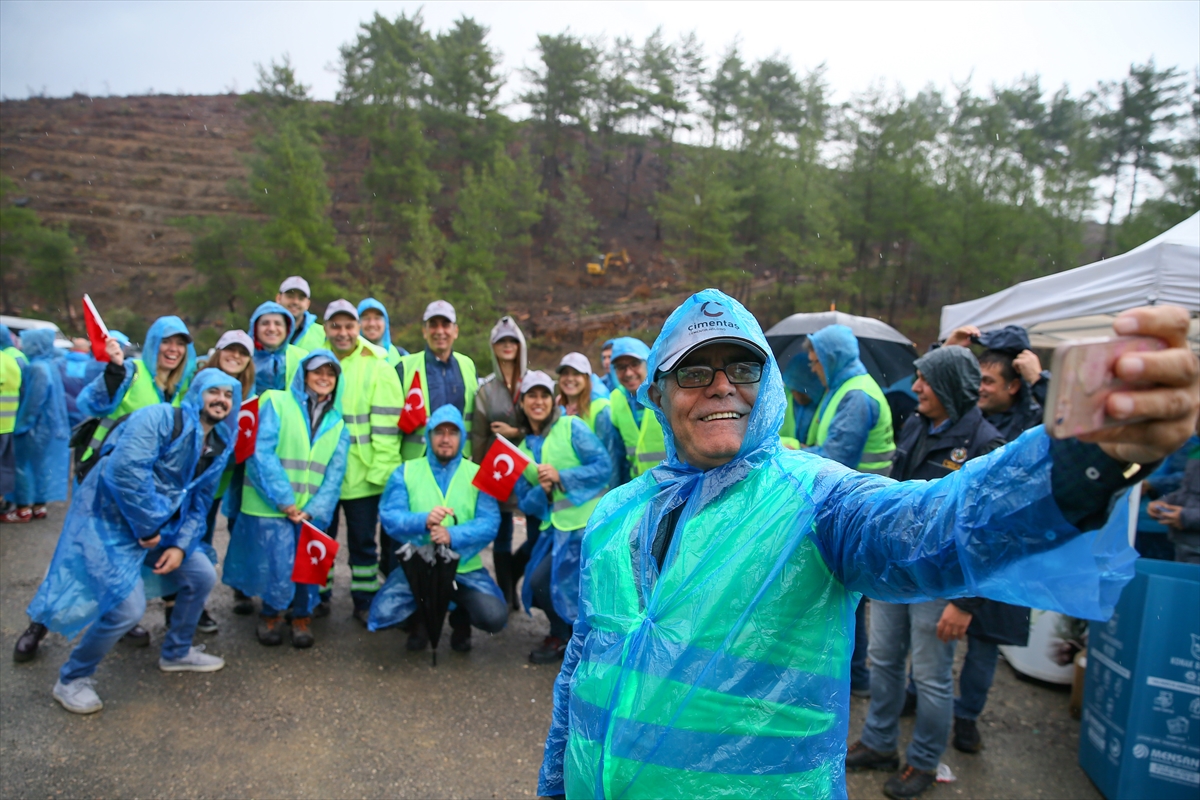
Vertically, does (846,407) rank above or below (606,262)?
below

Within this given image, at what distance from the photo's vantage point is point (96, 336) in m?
4.82

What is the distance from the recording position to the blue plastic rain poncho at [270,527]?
4.62 metres

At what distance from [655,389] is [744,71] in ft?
138

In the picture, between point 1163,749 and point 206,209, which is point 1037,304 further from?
point 206,209

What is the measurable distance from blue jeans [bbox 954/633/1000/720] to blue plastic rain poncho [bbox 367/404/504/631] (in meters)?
2.72

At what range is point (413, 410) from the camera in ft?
17.5

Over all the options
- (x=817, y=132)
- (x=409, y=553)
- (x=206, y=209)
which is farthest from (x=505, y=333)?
(x=206, y=209)

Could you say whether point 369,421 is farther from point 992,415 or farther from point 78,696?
point 992,415

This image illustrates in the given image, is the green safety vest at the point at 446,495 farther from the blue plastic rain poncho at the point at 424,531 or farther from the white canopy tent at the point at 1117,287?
the white canopy tent at the point at 1117,287

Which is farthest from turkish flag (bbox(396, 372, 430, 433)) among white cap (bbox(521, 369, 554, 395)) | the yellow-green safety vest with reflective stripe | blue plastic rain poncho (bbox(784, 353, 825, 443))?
blue plastic rain poncho (bbox(784, 353, 825, 443))

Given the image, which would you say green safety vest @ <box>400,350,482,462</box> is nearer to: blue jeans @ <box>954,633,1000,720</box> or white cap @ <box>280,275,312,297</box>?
white cap @ <box>280,275,312,297</box>

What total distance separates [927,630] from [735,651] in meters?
2.38

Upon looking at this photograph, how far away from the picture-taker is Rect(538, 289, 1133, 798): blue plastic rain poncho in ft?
3.76

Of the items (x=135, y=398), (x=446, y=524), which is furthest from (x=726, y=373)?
(x=135, y=398)
